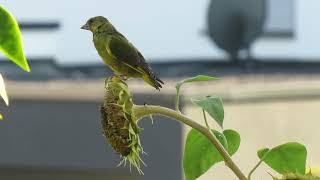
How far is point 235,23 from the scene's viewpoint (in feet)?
7.40

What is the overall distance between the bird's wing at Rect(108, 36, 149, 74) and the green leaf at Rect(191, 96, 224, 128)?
45 mm

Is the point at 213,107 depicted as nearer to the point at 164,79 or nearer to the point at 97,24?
the point at 97,24

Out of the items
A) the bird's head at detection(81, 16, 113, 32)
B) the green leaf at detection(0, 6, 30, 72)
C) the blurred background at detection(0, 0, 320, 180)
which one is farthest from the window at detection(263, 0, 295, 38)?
the green leaf at detection(0, 6, 30, 72)

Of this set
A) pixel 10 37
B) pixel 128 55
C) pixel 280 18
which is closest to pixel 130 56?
pixel 128 55

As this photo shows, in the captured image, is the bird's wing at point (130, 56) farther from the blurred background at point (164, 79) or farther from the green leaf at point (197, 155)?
the blurred background at point (164, 79)

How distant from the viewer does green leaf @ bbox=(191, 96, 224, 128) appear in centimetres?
30

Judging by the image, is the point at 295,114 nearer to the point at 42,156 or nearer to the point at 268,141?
the point at 268,141

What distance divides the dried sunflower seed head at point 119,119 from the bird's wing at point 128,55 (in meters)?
0.03

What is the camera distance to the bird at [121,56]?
0.35 m

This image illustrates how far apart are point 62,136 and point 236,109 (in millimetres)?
576

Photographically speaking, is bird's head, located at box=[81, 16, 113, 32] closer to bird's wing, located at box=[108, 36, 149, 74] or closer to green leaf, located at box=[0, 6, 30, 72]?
bird's wing, located at box=[108, 36, 149, 74]

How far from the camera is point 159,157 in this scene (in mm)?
2119

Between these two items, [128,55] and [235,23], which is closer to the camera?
[128,55]

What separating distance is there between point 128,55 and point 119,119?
55 millimetres
